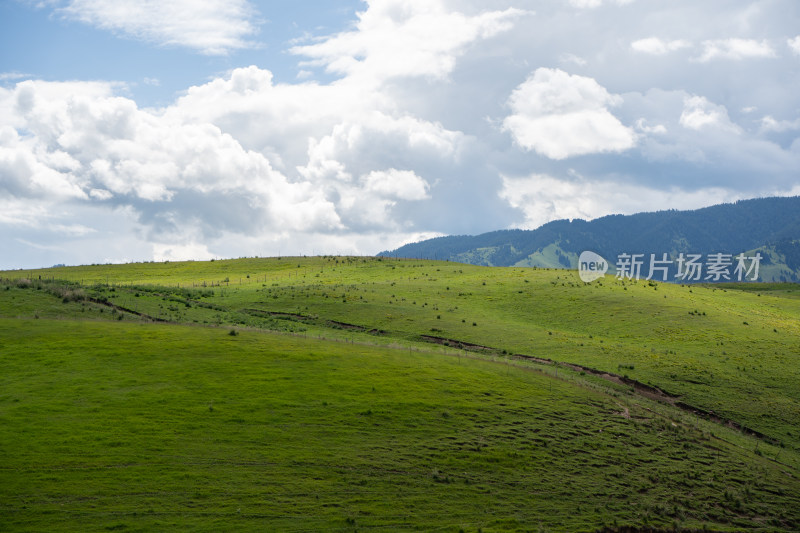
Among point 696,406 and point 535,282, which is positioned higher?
point 535,282

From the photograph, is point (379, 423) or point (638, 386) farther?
point (638, 386)

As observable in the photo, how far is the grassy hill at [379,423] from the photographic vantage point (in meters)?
25.2

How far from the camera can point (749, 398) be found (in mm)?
48375

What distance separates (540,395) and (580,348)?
63.9 feet

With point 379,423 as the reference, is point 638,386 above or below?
above

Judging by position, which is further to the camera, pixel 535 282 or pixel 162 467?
pixel 535 282

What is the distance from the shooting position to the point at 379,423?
3356 centimetres

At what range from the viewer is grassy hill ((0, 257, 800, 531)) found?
25172mm

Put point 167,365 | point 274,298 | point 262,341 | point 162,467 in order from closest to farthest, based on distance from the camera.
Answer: point 162,467, point 167,365, point 262,341, point 274,298

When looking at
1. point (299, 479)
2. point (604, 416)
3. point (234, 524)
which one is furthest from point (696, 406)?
point (234, 524)

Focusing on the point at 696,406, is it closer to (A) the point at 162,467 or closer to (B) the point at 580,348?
(B) the point at 580,348

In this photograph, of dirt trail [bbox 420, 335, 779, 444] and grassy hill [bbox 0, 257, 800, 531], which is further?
dirt trail [bbox 420, 335, 779, 444]

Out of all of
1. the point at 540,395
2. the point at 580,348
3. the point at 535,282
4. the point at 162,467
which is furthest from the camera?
the point at 535,282

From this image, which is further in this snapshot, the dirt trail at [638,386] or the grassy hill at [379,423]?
the dirt trail at [638,386]
